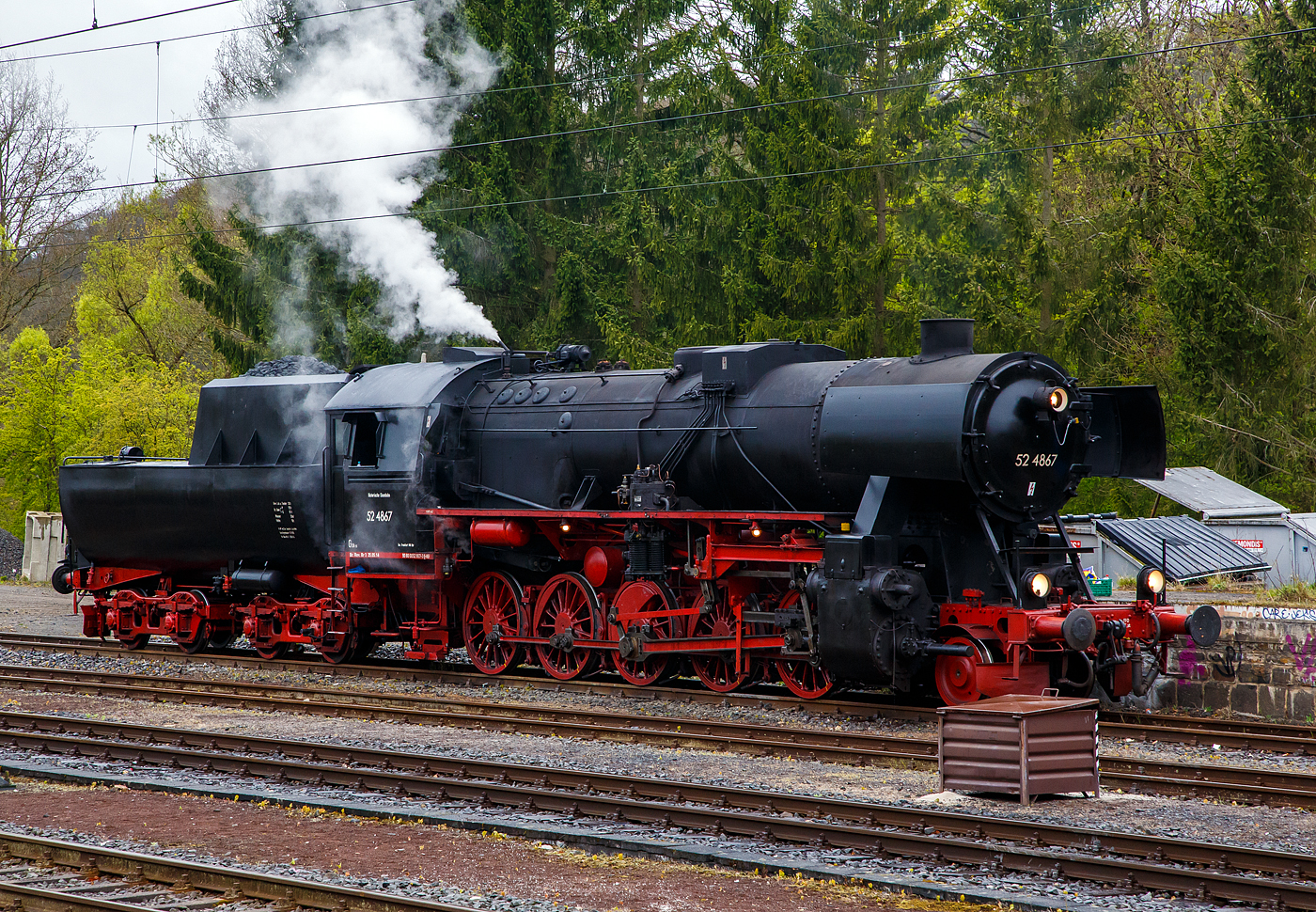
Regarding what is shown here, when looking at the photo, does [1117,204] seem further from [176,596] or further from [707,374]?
[176,596]

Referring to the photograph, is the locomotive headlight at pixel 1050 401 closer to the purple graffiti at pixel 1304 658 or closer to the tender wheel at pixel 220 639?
the purple graffiti at pixel 1304 658

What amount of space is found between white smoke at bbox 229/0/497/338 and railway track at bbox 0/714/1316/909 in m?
10.2

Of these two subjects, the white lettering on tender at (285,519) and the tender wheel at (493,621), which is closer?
the tender wheel at (493,621)

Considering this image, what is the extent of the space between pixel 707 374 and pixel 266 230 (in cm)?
1748

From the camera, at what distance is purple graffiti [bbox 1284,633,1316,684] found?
38.1ft

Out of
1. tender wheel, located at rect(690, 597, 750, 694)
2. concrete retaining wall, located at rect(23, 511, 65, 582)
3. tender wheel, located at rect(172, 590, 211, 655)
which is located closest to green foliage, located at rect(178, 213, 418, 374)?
concrete retaining wall, located at rect(23, 511, 65, 582)

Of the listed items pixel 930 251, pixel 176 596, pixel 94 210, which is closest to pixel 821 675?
pixel 176 596

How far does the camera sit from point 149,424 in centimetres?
3050

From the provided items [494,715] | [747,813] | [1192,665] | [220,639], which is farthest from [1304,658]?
[220,639]

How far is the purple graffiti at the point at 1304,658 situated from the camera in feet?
38.1

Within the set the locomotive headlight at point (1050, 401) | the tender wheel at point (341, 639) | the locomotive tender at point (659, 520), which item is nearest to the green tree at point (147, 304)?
the locomotive tender at point (659, 520)

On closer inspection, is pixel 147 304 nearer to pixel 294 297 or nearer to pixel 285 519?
pixel 294 297

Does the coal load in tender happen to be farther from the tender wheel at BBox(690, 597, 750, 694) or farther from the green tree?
the green tree

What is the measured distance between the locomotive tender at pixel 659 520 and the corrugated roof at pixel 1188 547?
4.60 m
